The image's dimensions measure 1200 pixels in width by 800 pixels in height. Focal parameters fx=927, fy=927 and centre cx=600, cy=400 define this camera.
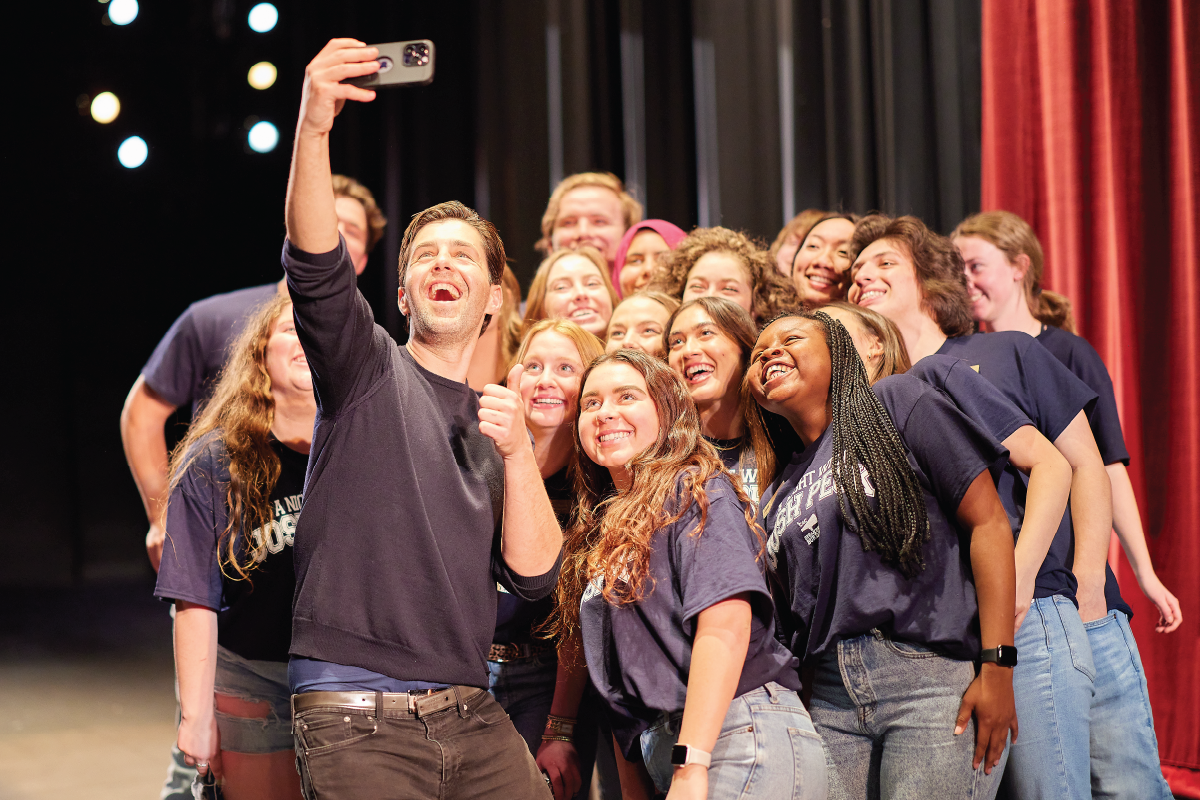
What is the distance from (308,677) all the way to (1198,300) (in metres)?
3.23

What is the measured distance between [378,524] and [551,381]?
2.84 feet

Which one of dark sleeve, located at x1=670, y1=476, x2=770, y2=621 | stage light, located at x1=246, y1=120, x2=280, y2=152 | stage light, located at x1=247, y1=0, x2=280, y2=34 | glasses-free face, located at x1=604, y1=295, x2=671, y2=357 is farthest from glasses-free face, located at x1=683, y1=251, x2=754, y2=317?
stage light, located at x1=247, y1=0, x2=280, y2=34

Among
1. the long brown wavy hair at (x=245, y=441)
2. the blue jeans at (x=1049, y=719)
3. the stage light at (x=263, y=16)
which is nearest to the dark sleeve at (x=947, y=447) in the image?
the blue jeans at (x=1049, y=719)

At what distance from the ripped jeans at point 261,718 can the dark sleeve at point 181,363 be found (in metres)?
1.40

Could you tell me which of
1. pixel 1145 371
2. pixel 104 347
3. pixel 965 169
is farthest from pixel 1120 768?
pixel 104 347

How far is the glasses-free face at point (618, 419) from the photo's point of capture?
197cm

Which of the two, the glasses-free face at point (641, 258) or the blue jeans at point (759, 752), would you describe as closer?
the blue jeans at point (759, 752)

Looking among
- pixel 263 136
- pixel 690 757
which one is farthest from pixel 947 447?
pixel 263 136

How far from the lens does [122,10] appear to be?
483 centimetres

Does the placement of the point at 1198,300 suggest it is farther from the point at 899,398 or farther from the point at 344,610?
the point at 344,610

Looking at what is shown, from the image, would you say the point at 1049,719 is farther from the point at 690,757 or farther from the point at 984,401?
the point at 690,757

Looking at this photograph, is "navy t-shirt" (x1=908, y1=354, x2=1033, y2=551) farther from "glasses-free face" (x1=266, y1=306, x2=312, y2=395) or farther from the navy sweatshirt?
"glasses-free face" (x1=266, y1=306, x2=312, y2=395)

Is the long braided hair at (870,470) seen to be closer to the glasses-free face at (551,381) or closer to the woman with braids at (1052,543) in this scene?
the woman with braids at (1052,543)

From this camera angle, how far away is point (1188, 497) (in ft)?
10.7
